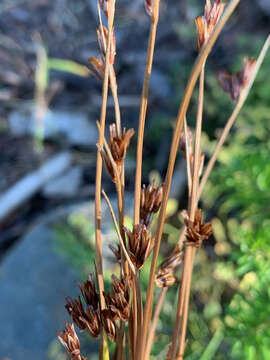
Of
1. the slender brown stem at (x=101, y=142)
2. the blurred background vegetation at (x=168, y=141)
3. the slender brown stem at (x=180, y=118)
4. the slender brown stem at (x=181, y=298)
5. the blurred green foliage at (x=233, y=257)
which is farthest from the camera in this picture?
the blurred background vegetation at (x=168, y=141)

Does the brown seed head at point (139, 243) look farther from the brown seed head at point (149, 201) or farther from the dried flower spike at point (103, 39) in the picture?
the dried flower spike at point (103, 39)

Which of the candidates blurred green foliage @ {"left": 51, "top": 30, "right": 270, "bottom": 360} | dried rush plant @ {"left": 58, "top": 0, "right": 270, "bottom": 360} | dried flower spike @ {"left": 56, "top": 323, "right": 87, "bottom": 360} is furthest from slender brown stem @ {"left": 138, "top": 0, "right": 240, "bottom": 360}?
blurred green foliage @ {"left": 51, "top": 30, "right": 270, "bottom": 360}

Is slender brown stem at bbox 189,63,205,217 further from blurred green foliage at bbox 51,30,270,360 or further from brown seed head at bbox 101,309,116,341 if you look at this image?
blurred green foliage at bbox 51,30,270,360

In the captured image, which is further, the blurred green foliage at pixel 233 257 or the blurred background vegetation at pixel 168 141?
the blurred background vegetation at pixel 168 141

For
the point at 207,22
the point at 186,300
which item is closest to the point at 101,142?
the point at 207,22

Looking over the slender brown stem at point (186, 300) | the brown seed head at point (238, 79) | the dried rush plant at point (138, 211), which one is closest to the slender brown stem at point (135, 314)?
the dried rush plant at point (138, 211)

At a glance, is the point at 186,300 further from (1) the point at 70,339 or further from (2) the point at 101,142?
(2) the point at 101,142

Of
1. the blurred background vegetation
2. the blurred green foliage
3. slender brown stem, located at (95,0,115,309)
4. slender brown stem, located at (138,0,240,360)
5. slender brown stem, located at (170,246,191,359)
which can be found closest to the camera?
slender brown stem, located at (138,0,240,360)
